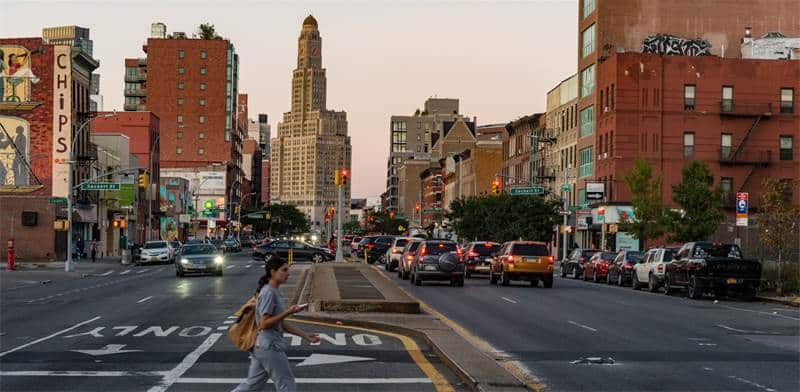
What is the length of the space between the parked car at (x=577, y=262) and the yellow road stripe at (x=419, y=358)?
3853 cm

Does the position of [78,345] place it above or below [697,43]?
below

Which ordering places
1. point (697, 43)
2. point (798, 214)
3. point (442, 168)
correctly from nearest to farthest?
point (798, 214)
point (697, 43)
point (442, 168)

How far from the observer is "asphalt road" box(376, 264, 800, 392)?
1594cm

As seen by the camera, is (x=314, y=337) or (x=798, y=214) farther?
(x=798, y=214)

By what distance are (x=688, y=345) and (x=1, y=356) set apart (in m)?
12.1

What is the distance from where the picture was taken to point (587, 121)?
3659 inches

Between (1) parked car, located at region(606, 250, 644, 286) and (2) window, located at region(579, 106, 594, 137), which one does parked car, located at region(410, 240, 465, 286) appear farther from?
(2) window, located at region(579, 106, 594, 137)

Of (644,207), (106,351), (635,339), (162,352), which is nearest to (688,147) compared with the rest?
(644,207)

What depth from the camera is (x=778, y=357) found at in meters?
19.4

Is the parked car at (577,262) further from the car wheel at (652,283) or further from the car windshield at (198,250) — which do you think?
the car windshield at (198,250)

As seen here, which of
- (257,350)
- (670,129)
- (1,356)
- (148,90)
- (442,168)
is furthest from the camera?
(442,168)

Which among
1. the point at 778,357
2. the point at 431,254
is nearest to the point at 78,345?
the point at 778,357

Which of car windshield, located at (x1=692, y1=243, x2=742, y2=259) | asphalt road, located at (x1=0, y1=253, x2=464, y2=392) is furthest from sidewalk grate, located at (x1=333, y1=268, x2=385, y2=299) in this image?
car windshield, located at (x1=692, y1=243, x2=742, y2=259)

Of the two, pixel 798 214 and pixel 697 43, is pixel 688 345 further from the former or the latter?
pixel 697 43
